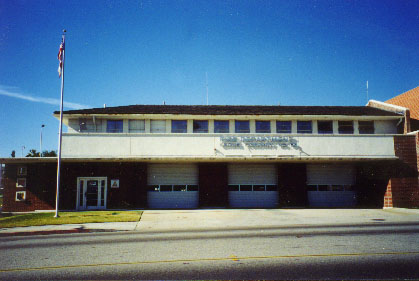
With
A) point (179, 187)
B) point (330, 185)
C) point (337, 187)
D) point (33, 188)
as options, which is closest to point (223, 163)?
point (179, 187)

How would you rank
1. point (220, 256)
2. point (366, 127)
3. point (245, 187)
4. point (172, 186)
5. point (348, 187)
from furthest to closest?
point (366, 127), point (348, 187), point (245, 187), point (172, 186), point (220, 256)

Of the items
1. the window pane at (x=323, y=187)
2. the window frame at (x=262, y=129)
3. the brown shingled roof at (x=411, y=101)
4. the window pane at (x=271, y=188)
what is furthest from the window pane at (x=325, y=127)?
the brown shingled roof at (x=411, y=101)

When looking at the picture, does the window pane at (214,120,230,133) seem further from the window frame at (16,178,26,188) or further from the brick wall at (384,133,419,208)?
the window frame at (16,178,26,188)

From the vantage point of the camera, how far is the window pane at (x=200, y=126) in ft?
79.7

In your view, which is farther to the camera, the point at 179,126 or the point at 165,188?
the point at 179,126

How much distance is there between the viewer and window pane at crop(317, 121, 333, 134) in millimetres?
25109

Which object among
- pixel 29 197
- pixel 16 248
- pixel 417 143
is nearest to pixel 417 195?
pixel 417 143

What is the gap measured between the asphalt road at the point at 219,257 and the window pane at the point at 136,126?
13.3 meters

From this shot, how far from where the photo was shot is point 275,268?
22.4 feet

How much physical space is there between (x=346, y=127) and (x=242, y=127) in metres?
8.65

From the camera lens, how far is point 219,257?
791 centimetres

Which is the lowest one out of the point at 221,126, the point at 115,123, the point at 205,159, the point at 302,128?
the point at 205,159

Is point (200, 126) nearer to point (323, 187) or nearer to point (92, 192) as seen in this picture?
point (92, 192)

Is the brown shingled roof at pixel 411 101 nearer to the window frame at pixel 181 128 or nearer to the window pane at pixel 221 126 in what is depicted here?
the window pane at pixel 221 126
